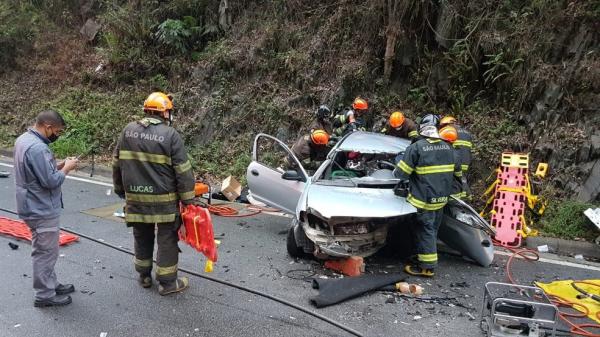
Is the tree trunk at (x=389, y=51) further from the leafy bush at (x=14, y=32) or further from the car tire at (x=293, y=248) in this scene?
the leafy bush at (x=14, y=32)

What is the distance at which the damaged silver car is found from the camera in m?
4.61

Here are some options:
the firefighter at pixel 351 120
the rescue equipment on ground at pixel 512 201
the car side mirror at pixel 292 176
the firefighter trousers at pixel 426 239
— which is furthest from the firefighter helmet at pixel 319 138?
the rescue equipment on ground at pixel 512 201

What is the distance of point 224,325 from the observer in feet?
12.2

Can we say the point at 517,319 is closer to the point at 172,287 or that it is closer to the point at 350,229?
the point at 350,229

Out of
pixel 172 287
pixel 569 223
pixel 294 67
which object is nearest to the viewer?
pixel 172 287

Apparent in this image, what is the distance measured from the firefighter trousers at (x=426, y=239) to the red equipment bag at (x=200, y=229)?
2217mm

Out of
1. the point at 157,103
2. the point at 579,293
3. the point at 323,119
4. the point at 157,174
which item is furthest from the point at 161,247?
the point at 323,119

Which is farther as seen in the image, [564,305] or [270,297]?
[564,305]

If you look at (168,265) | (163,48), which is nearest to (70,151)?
(163,48)

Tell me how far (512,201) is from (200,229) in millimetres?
4550

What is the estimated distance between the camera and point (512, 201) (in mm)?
6387

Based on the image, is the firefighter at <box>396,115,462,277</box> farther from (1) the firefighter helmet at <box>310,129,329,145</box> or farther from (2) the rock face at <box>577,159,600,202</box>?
(2) the rock face at <box>577,159,600,202</box>

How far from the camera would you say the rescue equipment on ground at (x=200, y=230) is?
3.98m

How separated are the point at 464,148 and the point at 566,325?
10.5ft
